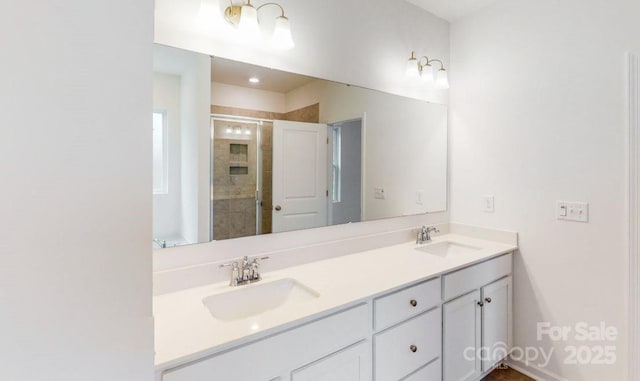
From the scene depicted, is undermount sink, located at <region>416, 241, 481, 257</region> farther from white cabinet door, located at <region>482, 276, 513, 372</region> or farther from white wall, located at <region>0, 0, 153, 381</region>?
white wall, located at <region>0, 0, 153, 381</region>

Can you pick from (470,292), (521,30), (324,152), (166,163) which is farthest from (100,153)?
(521,30)

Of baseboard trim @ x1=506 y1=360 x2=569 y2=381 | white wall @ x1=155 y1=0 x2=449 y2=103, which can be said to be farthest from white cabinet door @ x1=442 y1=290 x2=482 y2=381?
white wall @ x1=155 y1=0 x2=449 y2=103

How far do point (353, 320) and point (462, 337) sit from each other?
874 mm

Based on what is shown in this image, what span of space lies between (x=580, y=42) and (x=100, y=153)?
2455mm

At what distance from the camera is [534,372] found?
2.02 m

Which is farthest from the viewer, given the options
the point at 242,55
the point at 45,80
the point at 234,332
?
the point at 242,55

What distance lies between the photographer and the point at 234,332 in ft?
3.30

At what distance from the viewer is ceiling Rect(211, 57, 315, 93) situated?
4.83 feet

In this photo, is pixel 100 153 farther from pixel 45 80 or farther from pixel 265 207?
pixel 265 207

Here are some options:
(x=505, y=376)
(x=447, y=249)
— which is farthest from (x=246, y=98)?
(x=505, y=376)

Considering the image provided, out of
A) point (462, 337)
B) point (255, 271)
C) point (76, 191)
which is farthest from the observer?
point (462, 337)

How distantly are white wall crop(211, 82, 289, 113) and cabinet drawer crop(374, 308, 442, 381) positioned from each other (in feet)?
4.06

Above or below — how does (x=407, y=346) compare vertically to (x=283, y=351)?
below

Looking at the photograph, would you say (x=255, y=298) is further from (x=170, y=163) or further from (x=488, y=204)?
(x=488, y=204)
